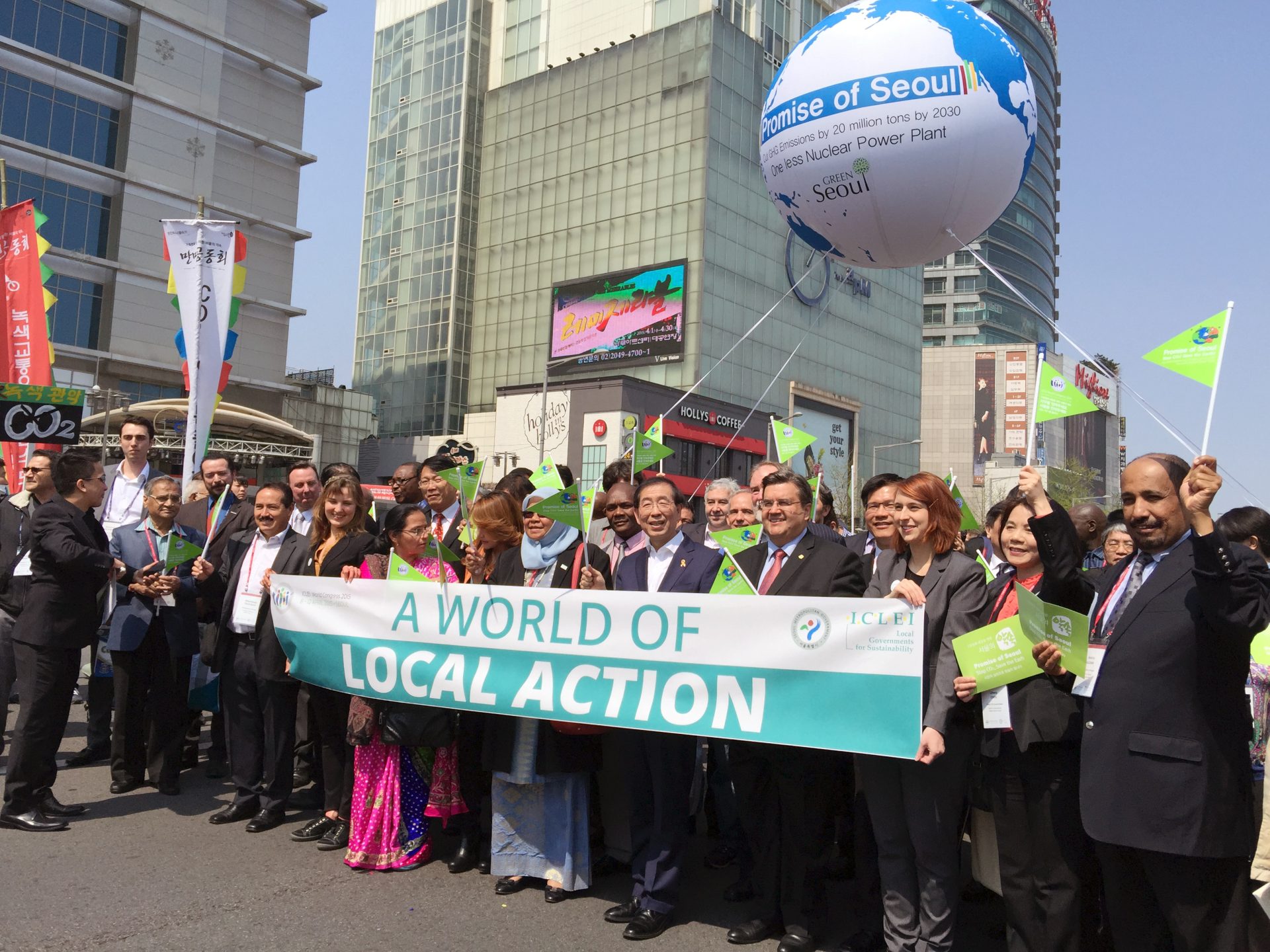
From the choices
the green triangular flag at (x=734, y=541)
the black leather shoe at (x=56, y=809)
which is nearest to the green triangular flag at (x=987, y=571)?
the green triangular flag at (x=734, y=541)

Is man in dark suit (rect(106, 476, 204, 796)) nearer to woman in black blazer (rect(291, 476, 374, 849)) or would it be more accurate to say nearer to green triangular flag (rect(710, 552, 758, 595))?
woman in black blazer (rect(291, 476, 374, 849))

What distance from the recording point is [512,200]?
56719 millimetres

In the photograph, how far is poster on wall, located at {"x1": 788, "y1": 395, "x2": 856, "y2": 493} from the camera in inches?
2259

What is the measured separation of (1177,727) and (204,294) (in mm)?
8902

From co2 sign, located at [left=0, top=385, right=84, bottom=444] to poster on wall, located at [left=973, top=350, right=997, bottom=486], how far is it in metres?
94.5

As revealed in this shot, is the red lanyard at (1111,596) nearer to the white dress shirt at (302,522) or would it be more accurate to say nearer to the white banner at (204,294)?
the white dress shirt at (302,522)

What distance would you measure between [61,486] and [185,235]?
13.9 ft

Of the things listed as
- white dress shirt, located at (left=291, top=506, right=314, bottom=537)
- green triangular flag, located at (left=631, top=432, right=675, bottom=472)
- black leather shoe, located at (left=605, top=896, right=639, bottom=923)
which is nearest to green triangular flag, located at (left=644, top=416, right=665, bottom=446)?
green triangular flag, located at (left=631, top=432, right=675, bottom=472)

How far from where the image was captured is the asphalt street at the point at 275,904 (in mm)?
4203

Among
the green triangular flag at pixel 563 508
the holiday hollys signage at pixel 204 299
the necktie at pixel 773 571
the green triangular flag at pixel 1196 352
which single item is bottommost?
the necktie at pixel 773 571

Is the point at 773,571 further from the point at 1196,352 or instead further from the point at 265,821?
the point at 265,821

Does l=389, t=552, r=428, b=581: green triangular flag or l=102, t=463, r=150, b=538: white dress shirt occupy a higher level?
l=102, t=463, r=150, b=538: white dress shirt

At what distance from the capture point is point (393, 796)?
520 cm

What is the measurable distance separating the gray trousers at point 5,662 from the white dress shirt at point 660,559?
4.71 metres
